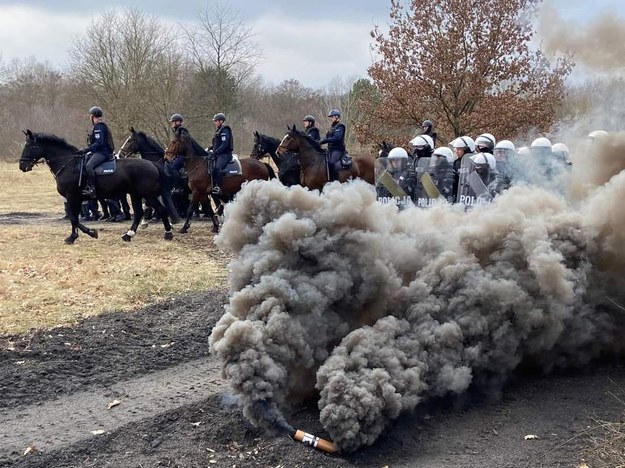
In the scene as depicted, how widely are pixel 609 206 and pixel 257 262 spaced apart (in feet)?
13.5

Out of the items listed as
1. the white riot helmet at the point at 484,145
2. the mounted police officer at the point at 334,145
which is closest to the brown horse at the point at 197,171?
the mounted police officer at the point at 334,145

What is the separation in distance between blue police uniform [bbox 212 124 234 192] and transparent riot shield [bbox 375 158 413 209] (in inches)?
215

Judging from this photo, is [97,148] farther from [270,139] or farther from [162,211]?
[270,139]

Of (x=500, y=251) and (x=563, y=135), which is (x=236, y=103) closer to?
(x=563, y=135)

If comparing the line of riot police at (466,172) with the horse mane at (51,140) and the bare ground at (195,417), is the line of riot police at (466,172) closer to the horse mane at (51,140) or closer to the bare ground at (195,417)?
the bare ground at (195,417)

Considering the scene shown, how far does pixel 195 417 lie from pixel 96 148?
10663mm

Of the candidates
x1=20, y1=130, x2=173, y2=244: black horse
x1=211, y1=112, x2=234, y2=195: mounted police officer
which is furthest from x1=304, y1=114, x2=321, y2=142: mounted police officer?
x1=20, y1=130, x2=173, y2=244: black horse

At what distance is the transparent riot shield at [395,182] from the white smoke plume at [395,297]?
16.8ft

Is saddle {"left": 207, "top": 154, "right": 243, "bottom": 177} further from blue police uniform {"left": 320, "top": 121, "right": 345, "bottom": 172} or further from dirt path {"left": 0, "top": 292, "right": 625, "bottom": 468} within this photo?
dirt path {"left": 0, "top": 292, "right": 625, "bottom": 468}

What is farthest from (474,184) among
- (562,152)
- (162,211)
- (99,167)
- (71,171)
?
(71,171)

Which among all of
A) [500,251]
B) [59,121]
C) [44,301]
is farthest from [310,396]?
[59,121]

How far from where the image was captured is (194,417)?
666 centimetres

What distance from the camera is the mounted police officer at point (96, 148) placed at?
15.8m

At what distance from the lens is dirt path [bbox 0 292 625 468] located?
584 cm
